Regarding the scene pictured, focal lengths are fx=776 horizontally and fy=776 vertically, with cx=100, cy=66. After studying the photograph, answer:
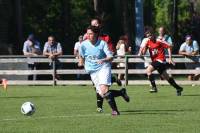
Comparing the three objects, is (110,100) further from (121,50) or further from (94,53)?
(121,50)

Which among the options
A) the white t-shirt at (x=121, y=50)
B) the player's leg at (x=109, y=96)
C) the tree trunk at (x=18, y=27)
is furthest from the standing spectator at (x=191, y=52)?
the player's leg at (x=109, y=96)

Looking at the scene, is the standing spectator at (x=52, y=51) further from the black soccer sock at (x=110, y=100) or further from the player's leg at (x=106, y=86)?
the black soccer sock at (x=110, y=100)

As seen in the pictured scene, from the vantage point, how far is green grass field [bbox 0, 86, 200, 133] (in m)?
13.7

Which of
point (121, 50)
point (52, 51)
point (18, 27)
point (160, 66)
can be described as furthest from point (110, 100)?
point (18, 27)

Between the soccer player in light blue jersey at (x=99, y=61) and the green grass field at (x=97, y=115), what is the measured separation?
0.47 meters

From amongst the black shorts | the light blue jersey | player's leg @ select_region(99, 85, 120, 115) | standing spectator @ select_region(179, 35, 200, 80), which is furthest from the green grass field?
standing spectator @ select_region(179, 35, 200, 80)

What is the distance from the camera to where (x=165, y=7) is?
91500 millimetres

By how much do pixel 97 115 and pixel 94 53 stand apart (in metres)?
1.35

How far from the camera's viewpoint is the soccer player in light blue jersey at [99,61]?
16.3 metres

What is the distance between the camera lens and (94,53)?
16672 mm

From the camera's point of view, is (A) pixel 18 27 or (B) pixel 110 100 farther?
(A) pixel 18 27

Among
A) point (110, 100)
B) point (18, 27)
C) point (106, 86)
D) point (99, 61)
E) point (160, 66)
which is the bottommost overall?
point (110, 100)

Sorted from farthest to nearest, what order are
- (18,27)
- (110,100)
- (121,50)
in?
(18,27) → (121,50) → (110,100)

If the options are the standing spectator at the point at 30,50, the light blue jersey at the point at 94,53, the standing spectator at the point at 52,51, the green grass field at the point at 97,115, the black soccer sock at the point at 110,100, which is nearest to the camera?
the green grass field at the point at 97,115
